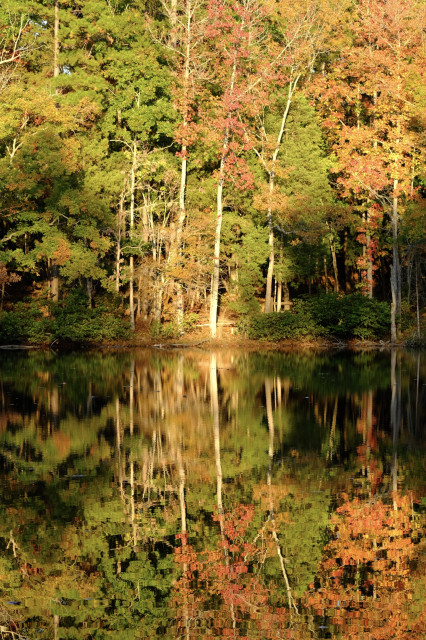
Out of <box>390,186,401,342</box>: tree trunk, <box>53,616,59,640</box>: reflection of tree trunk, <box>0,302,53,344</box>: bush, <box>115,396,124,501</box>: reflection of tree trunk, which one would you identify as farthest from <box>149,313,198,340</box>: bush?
<box>53,616,59,640</box>: reflection of tree trunk

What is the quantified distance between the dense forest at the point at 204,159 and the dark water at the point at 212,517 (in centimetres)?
1849

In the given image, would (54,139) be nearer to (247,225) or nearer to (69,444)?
(247,225)

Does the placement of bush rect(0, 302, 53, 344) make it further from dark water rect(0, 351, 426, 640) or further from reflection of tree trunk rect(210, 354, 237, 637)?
dark water rect(0, 351, 426, 640)

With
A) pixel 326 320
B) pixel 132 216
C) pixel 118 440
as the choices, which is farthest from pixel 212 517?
pixel 132 216

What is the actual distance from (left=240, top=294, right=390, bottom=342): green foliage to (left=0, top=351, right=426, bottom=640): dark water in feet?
59.0

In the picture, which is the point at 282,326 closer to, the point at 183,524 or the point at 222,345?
the point at 222,345

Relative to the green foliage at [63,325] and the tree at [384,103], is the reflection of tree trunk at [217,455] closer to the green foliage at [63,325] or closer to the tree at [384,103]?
the green foliage at [63,325]

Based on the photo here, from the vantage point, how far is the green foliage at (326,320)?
126ft

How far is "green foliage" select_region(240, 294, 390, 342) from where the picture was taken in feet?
126

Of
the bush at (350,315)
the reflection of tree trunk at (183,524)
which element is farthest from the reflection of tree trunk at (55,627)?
the bush at (350,315)

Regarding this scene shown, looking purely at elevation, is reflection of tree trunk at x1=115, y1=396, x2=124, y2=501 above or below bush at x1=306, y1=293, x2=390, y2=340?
below

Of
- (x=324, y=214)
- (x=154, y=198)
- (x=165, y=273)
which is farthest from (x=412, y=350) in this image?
(x=154, y=198)

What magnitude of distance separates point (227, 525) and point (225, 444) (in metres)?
5.00

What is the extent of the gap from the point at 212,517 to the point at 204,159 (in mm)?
32906
